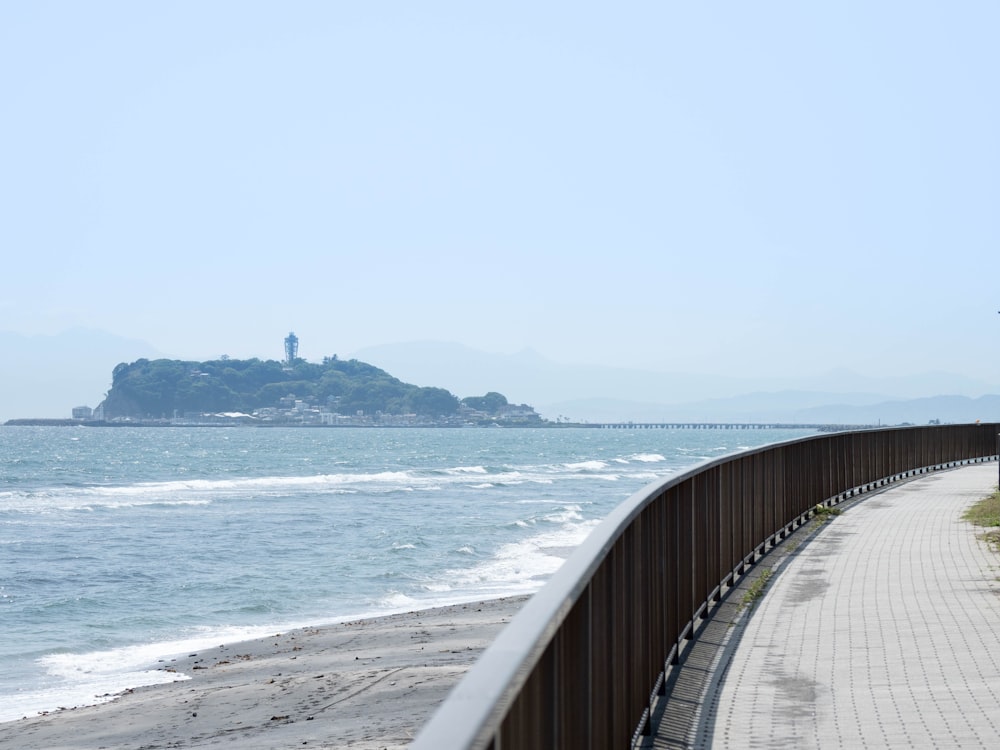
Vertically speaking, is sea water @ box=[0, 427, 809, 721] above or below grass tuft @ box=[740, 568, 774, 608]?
below

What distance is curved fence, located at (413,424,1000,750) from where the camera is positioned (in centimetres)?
255

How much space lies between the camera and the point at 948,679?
7.64 metres

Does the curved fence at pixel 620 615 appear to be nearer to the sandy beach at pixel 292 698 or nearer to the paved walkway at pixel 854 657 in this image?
the paved walkway at pixel 854 657

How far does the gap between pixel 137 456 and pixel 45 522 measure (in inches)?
2859

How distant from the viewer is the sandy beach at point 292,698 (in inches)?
460

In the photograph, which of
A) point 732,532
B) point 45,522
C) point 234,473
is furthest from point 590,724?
point 234,473

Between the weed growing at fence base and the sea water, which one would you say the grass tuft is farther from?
the sea water

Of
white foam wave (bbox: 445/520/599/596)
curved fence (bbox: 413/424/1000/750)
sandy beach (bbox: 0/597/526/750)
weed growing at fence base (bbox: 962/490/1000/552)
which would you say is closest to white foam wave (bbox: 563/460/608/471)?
white foam wave (bbox: 445/520/599/596)

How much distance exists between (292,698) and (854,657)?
7.03m

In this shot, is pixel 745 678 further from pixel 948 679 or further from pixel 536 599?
pixel 536 599

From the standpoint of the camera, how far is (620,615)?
5.45 m

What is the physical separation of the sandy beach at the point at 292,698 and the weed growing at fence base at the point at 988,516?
6284 mm

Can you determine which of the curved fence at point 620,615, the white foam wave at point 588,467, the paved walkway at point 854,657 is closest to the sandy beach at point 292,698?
the curved fence at point 620,615

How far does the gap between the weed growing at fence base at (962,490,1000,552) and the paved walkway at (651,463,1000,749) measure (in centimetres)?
74
